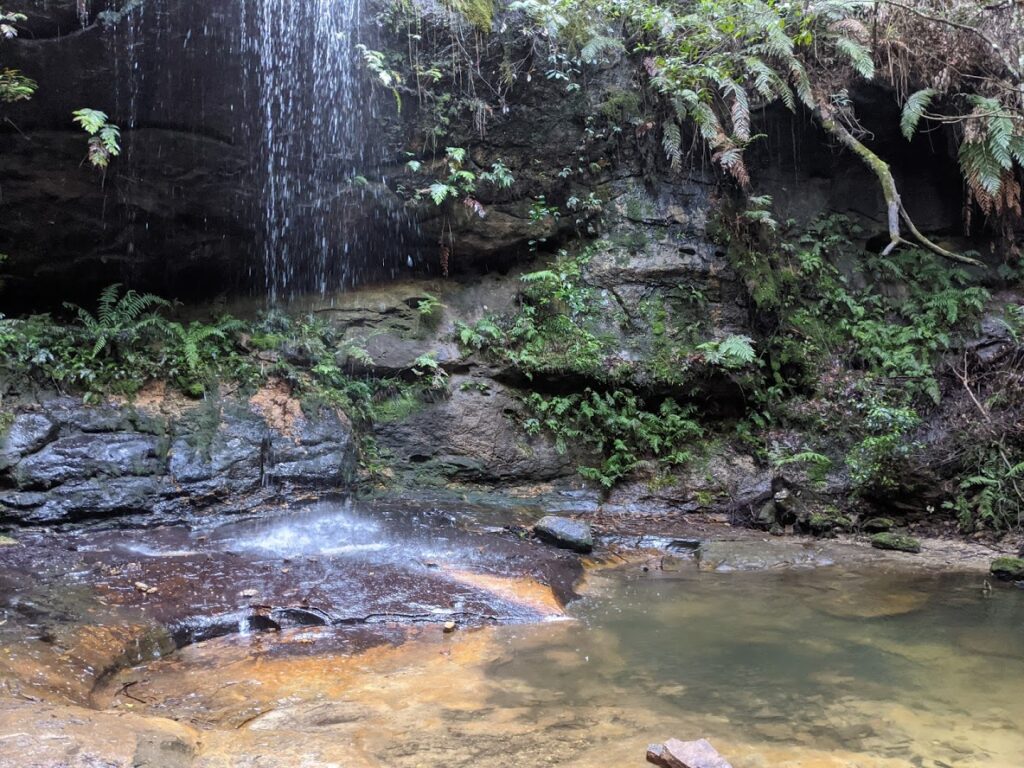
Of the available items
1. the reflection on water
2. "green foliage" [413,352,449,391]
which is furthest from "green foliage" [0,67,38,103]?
the reflection on water

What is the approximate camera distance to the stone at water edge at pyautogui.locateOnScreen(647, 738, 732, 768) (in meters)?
2.67

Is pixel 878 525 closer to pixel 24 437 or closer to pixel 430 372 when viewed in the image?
pixel 430 372

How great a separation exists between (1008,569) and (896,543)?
3.75 ft

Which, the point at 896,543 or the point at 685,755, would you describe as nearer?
the point at 685,755

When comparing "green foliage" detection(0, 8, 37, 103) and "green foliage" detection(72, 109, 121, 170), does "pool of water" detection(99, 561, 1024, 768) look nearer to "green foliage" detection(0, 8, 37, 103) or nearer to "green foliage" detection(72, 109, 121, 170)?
"green foliage" detection(72, 109, 121, 170)

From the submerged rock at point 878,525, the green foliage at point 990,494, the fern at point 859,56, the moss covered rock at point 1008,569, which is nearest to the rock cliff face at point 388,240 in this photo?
the submerged rock at point 878,525

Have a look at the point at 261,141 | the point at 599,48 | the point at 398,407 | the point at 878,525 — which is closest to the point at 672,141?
the point at 599,48

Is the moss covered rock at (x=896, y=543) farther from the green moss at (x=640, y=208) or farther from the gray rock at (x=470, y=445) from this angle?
the green moss at (x=640, y=208)

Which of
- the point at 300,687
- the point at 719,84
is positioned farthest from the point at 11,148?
the point at 719,84

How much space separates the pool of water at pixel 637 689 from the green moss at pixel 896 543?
5.25ft

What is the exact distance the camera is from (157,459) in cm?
693

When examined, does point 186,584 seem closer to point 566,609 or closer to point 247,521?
point 247,521

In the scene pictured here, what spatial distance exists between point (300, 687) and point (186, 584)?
6.06 feet

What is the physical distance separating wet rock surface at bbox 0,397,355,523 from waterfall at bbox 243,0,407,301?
2.70m
